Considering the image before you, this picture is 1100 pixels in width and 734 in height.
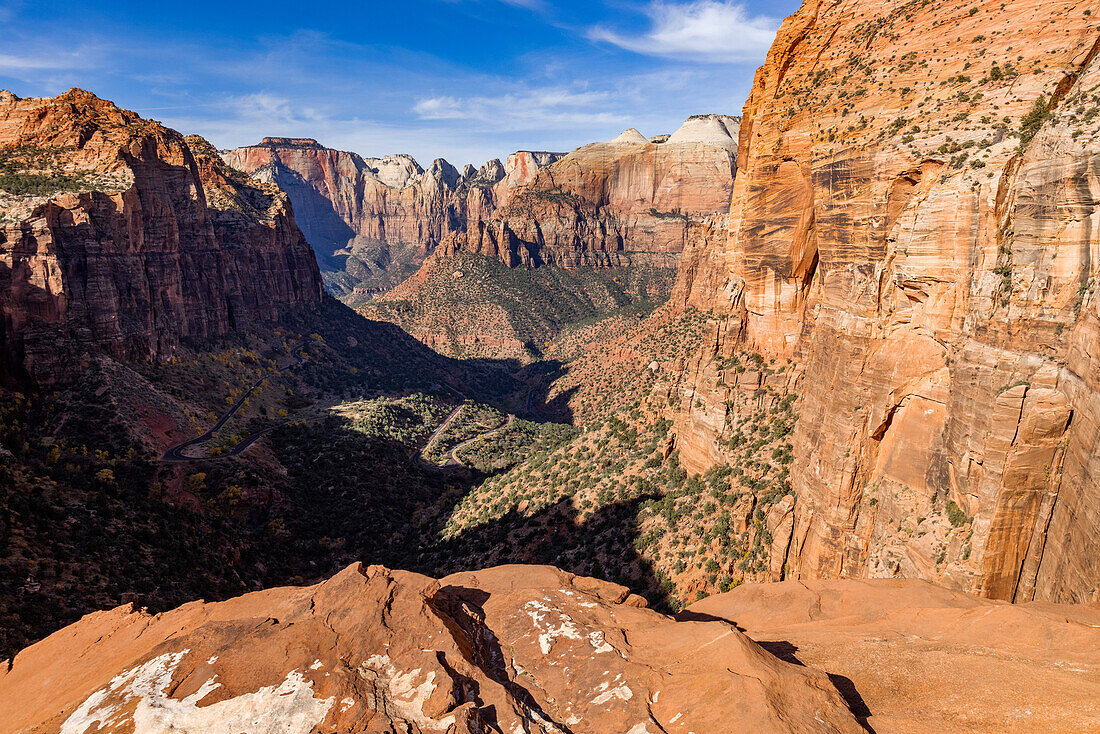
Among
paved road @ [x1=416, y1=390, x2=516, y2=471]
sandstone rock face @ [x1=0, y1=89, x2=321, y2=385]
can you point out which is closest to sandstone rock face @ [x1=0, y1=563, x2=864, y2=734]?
sandstone rock face @ [x1=0, y1=89, x2=321, y2=385]

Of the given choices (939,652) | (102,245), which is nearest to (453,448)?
(102,245)

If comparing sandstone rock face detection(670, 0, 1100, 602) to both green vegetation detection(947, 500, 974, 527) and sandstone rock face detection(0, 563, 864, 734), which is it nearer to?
green vegetation detection(947, 500, 974, 527)

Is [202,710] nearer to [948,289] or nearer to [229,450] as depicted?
[948,289]

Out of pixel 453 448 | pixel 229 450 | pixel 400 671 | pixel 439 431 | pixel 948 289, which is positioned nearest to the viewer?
pixel 400 671

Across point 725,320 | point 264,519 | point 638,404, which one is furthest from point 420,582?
point 264,519

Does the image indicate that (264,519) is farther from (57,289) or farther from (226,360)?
(226,360)
